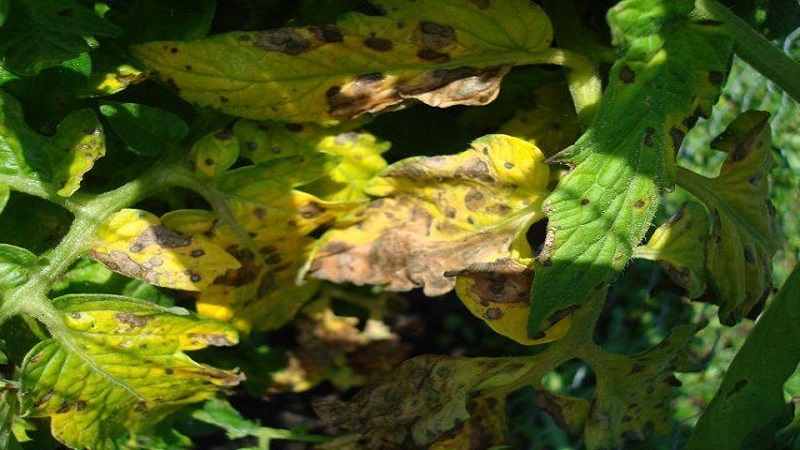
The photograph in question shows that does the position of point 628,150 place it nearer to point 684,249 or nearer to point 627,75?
point 627,75

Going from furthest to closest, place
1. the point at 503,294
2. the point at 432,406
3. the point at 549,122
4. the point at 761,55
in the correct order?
the point at 549,122, the point at 432,406, the point at 503,294, the point at 761,55

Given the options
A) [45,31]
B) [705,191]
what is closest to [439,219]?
[705,191]

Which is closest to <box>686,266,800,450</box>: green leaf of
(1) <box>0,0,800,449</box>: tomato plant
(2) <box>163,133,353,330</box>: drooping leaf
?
(1) <box>0,0,800,449</box>: tomato plant

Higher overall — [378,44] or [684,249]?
[378,44]

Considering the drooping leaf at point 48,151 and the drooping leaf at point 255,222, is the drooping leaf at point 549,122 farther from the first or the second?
the drooping leaf at point 48,151

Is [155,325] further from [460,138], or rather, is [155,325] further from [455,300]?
[455,300]

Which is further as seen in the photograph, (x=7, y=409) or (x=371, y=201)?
(x=371, y=201)

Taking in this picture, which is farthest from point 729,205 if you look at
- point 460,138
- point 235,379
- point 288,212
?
point 235,379
